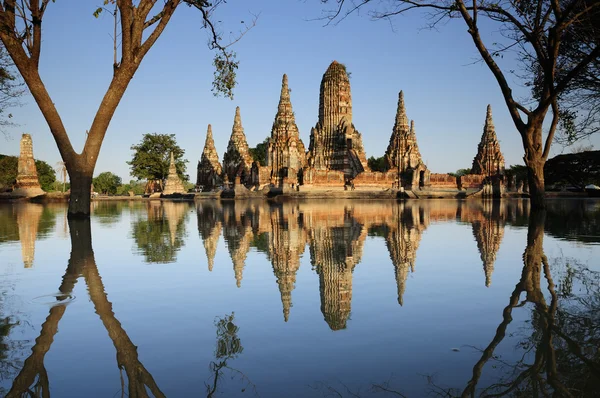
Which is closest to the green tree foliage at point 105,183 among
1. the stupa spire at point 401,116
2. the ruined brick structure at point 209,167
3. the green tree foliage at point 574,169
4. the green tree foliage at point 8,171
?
the green tree foliage at point 8,171

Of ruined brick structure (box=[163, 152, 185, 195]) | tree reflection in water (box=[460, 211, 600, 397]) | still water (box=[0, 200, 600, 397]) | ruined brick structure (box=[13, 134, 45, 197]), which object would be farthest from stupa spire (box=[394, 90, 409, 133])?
tree reflection in water (box=[460, 211, 600, 397])

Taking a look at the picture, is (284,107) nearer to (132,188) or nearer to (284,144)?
(284,144)

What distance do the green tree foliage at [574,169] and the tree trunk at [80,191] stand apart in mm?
48850

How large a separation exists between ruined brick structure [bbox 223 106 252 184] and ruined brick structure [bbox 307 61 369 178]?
24.1 ft

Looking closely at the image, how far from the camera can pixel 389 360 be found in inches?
89.2

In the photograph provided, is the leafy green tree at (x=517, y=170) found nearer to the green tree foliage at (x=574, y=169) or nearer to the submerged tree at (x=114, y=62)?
the green tree foliage at (x=574, y=169)

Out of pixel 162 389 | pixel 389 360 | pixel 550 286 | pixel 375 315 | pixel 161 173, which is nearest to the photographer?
pixel 162 389

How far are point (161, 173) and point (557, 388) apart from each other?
66.1 meters

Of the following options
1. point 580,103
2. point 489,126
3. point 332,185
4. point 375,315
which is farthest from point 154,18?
point 489,126

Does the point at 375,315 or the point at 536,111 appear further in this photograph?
the point at 536,111

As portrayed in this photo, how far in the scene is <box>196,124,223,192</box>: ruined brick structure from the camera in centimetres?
5669

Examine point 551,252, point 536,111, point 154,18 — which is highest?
point 154,18

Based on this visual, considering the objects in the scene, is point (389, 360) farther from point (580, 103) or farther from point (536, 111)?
point (580, 103)

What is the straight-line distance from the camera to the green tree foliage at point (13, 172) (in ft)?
193
